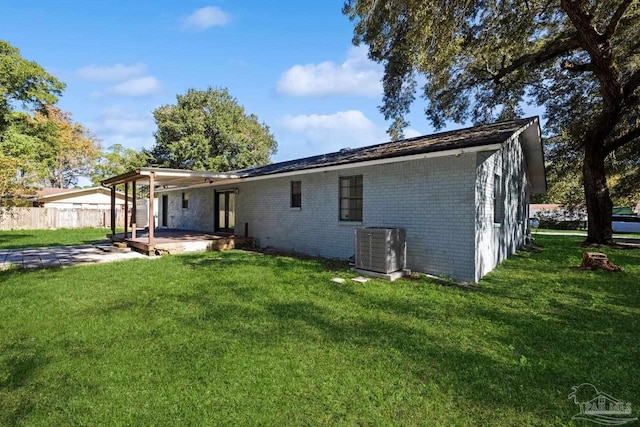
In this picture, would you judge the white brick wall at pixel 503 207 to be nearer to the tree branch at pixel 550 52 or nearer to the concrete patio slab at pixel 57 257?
the tree branch at pixel 550 52

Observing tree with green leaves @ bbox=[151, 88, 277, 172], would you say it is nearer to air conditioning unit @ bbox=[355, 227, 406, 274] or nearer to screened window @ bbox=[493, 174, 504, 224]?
air conditioning unit @ bbox=[355, 227, 406, 274]

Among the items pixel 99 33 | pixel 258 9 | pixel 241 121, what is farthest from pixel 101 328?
pixel 241 121

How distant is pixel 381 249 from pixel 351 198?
8.83ft

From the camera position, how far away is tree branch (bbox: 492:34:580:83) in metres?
11.1

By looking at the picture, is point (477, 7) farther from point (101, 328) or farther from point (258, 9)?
point (101, 328)

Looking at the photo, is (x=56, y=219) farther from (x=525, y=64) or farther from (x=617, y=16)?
(x=617, y=16)

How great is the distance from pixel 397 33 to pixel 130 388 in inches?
394

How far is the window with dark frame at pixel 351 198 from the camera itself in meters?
9.41

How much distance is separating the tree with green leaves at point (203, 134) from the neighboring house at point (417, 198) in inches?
666

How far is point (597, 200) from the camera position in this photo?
13180 millimetres

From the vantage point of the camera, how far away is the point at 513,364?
3.39 metres

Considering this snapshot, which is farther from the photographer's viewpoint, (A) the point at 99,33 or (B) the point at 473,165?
(A) the point at 99,33

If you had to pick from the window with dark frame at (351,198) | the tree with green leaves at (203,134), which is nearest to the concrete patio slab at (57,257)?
the window with dark frame at (351,198)

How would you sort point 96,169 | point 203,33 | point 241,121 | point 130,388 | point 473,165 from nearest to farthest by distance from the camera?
point 130,388, point 473,165, point 203,33, point 241,121, point 96,169
